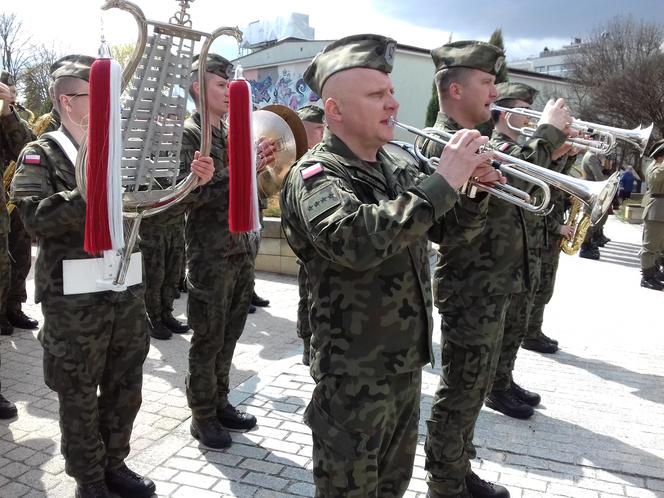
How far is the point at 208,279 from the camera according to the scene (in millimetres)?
3889

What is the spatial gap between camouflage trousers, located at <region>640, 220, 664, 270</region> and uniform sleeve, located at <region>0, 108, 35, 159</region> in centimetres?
902

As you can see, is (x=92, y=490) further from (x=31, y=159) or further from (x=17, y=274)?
(x=17, y=274)

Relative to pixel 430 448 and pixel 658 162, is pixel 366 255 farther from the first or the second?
pixel 658 162

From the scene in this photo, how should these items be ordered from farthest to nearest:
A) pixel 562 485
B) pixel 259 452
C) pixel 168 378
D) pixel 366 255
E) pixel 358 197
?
pixel 168 378 → pixel 259 452 → pixel 562 485 → pixel 358 197 → pixel 366 255

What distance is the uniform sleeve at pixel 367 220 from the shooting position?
206 cm

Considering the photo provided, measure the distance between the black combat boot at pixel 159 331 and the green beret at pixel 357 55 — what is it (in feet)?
14.8

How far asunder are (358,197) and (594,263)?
1078 cm

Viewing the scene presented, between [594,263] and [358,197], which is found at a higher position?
[358,197]

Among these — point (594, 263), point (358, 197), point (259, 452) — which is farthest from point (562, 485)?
point (594, 263)

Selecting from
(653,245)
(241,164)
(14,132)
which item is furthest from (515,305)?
(653,245)

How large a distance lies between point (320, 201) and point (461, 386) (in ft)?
5.25

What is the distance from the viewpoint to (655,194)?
9719 mm

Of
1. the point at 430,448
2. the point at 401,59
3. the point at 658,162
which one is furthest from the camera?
the point at 401,59

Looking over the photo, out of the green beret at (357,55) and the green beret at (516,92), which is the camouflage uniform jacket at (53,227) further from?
the green beret at (516,92)
